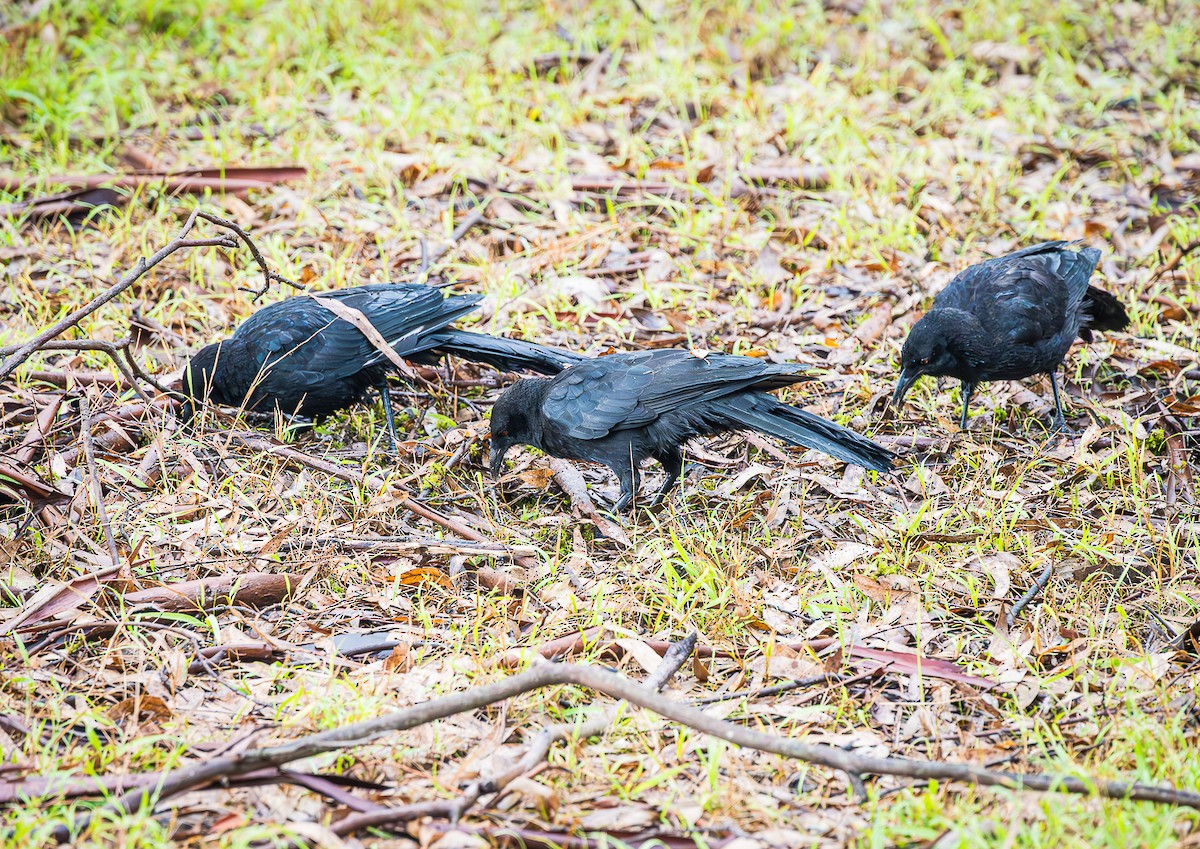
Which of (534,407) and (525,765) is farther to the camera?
(534,407)

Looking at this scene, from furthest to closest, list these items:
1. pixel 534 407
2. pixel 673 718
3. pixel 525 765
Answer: pixel 534 407 → pixel 525 765 → pixel 673 718

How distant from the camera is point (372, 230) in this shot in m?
7.58

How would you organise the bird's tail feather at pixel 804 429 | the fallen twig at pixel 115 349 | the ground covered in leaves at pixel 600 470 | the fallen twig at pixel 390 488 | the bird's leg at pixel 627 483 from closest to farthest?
the ground covered in leaves at pixel 600 470, the fallen twig at pixel 115 349, the fallen twig at pixel 390 488, the bird's tail feather at pixel 804 429, the bird's leg at pixel 627 483

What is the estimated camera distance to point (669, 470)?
224 inches

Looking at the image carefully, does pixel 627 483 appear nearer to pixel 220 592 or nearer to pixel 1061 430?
pixel 220 592

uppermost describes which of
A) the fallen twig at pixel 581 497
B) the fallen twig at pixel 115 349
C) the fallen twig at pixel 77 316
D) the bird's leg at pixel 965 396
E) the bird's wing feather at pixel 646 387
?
the fallen twig at pixel 77 316

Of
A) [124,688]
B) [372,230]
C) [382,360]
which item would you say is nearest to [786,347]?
[382,360]

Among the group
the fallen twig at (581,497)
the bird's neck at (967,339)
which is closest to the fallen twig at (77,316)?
the fallen twig at (581,497)

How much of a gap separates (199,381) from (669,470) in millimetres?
Answer: 2650

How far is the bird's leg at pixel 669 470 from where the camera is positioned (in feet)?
18.3

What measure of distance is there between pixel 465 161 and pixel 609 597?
4703 mm

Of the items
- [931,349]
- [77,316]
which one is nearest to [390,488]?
[77,316]

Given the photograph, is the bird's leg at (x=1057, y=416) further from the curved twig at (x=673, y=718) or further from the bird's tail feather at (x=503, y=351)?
the curved twig at (x=673, y=718)

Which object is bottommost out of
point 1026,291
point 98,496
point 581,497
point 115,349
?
point 581,497
